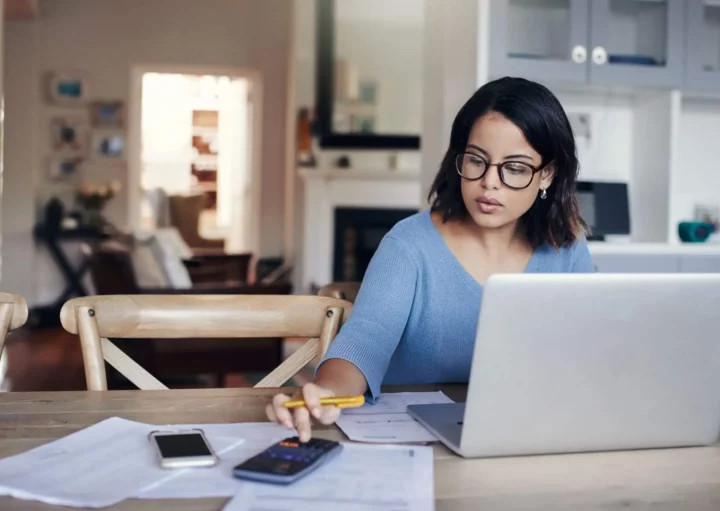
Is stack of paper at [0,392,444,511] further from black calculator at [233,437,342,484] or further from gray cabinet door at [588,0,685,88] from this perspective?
gray cabinet door at [588,0,685,88]

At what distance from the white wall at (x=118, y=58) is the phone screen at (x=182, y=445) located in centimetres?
647

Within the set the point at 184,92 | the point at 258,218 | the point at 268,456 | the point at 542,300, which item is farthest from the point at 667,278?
the point at 184,92

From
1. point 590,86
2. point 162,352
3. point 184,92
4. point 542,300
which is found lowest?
point 162,352

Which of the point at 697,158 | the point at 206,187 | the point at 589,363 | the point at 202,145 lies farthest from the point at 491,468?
the point at 202,145

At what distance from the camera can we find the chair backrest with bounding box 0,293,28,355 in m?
1.35

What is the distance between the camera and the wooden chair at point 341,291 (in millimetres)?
1710

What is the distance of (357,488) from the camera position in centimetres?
86

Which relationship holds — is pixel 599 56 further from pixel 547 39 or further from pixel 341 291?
pixel 341 291

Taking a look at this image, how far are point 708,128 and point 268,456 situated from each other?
11.5ft

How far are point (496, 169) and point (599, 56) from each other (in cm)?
207

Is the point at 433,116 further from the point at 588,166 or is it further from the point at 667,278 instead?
the point at 667,278

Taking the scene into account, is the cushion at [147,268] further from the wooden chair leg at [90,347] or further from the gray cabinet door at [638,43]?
the wooden chair leg at [90,347]

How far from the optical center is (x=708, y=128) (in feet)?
12.8

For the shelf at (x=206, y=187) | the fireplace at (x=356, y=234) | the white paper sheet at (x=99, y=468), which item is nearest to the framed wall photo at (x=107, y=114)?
the fireplace at (x=356, y=234)
